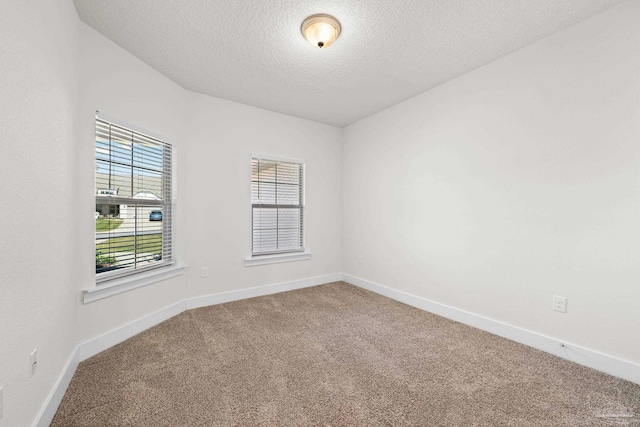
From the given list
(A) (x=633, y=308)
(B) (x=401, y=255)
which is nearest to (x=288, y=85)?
(B) (x=401, y=255)

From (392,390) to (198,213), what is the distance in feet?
9.28

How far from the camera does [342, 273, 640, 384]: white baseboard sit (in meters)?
1.94

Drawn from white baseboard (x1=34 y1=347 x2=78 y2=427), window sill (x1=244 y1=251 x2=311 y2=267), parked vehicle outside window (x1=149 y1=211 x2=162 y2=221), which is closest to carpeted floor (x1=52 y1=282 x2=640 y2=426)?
white baseboard (x1=34 y1=347 x2=78 y2=427)

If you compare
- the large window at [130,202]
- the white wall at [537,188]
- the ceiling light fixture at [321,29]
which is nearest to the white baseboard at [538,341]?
the white wall at [537,188]

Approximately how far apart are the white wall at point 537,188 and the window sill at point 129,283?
9.44ft

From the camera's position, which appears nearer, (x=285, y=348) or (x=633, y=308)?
(x=633, y=308)

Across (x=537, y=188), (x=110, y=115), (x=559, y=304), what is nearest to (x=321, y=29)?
(x=110, y=115)

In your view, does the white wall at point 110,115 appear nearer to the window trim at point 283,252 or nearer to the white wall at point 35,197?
the white wall at point 35,197

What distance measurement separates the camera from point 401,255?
366 centimetres

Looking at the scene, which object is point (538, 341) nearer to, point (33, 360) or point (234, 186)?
point (33, 360)

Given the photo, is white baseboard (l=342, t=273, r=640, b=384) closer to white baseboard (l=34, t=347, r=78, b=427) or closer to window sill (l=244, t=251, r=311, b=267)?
window sill (l=244, t=251, r=311, b=267)

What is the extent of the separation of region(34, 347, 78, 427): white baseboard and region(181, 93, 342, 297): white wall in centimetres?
140

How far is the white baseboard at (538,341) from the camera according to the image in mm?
1936

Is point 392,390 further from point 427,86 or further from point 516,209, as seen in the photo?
point 427,86
